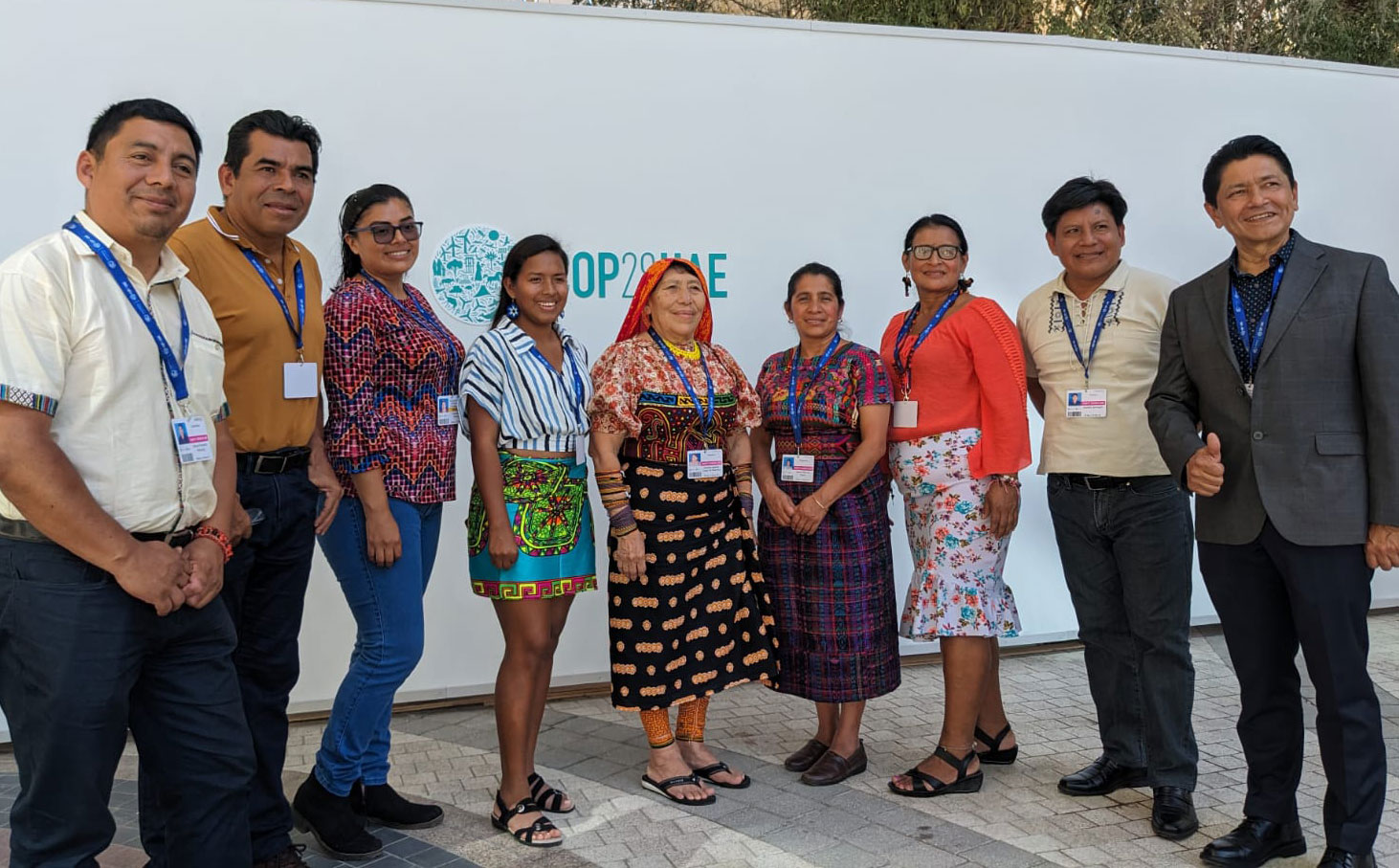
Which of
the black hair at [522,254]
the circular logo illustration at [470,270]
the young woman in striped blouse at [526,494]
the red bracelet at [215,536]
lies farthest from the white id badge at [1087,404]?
the red bracelet at [215,536]

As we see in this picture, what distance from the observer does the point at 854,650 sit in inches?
139

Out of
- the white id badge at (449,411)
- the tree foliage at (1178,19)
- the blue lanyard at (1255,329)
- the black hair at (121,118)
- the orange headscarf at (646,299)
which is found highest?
the tree foliage at (1178,19)

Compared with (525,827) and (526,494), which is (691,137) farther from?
(525,827)

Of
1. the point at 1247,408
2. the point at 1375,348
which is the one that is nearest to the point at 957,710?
the point at 1247,408

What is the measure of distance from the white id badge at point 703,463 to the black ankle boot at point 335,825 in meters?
1.38

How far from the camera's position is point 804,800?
343cm

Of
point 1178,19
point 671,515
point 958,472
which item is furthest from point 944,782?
point 1178,19

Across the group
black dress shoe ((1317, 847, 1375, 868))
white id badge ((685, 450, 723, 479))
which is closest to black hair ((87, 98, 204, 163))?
white id badge ((685, 450, 723, 479))

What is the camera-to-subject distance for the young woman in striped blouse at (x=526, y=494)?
3092 millimetres

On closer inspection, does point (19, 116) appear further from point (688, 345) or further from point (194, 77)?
point (688, 345)

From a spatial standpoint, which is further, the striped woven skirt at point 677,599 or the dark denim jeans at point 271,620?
the striped woven skirt at point 677,599

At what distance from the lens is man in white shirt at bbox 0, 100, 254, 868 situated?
1902mm

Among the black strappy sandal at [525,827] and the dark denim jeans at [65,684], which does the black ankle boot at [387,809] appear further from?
the dark denim jeans at [65,684]

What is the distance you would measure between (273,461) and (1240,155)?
2.65m
